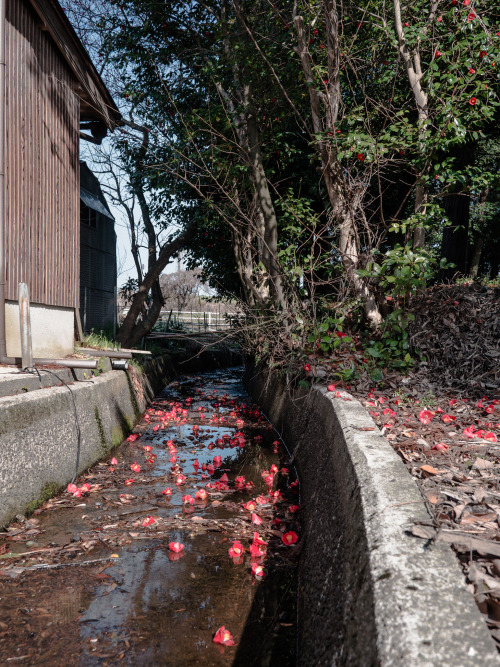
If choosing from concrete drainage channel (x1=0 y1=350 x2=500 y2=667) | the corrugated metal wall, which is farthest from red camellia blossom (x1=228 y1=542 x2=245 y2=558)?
the corrugated metal wall

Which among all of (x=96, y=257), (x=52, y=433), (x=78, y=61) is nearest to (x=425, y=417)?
(x=52, y=433)

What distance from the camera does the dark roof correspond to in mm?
6926

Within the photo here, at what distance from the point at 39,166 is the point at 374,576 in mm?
6664

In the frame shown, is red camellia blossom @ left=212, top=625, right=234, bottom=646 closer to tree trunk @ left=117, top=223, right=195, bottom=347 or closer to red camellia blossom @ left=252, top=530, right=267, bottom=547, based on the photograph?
red camellia blossom @ left=252, top=530, right=267, bottom=547

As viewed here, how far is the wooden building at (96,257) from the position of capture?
13039 mm

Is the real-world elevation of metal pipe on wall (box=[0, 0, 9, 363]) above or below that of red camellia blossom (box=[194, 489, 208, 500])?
above

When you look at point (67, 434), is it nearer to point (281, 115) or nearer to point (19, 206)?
point (19, 206)

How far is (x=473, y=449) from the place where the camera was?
3.34m

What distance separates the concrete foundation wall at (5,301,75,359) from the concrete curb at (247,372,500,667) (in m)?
3.87

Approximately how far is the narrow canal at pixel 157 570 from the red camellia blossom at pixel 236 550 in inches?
1.5

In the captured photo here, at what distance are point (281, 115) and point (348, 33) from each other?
1536 mm

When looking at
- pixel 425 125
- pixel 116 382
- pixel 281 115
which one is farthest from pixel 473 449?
pixel 281 115

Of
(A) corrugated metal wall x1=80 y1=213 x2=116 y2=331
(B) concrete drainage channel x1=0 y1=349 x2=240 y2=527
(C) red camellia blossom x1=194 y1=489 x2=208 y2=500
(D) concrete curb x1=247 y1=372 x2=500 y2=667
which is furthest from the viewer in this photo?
(A) corrugated metal wall x1=80 y1=213 x2=116 y2=331

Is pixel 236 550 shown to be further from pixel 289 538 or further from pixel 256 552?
pixel 289 538
